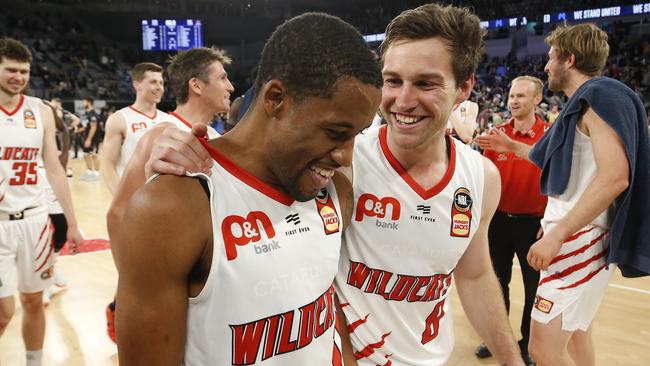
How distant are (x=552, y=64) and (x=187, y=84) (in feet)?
8.07

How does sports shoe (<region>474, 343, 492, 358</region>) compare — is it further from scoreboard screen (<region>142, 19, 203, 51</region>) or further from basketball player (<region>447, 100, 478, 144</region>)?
scoreboard screen (<region>142, 19, 203, 51</region>)

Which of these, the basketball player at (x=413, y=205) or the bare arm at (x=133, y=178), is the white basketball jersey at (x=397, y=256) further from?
the bare arm at (x=133, y=178)

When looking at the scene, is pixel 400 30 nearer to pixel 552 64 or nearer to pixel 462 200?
pixel 462 200

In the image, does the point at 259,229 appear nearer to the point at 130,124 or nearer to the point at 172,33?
the point at 130,124

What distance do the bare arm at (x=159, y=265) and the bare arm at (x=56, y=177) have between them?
2552mm

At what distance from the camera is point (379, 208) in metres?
1.63

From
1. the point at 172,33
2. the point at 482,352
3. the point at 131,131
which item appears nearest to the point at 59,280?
the point at 131,131

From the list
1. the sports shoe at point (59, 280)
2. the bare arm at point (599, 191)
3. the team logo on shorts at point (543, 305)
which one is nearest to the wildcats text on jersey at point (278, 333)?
the bare arm at point (599, 191)

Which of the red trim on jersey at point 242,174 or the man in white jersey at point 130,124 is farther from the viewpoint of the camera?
the man in white jersey at point 130,124

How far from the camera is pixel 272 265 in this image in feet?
3.72

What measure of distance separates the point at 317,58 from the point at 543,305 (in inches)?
76.7

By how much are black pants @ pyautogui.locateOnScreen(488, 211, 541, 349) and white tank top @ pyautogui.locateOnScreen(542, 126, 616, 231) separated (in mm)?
1142

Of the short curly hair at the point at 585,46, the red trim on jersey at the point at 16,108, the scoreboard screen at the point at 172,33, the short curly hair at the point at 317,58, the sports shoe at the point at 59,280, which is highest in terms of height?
the scoreboard screen at the point at 172,33

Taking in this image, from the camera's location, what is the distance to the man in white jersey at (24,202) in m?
2.98
